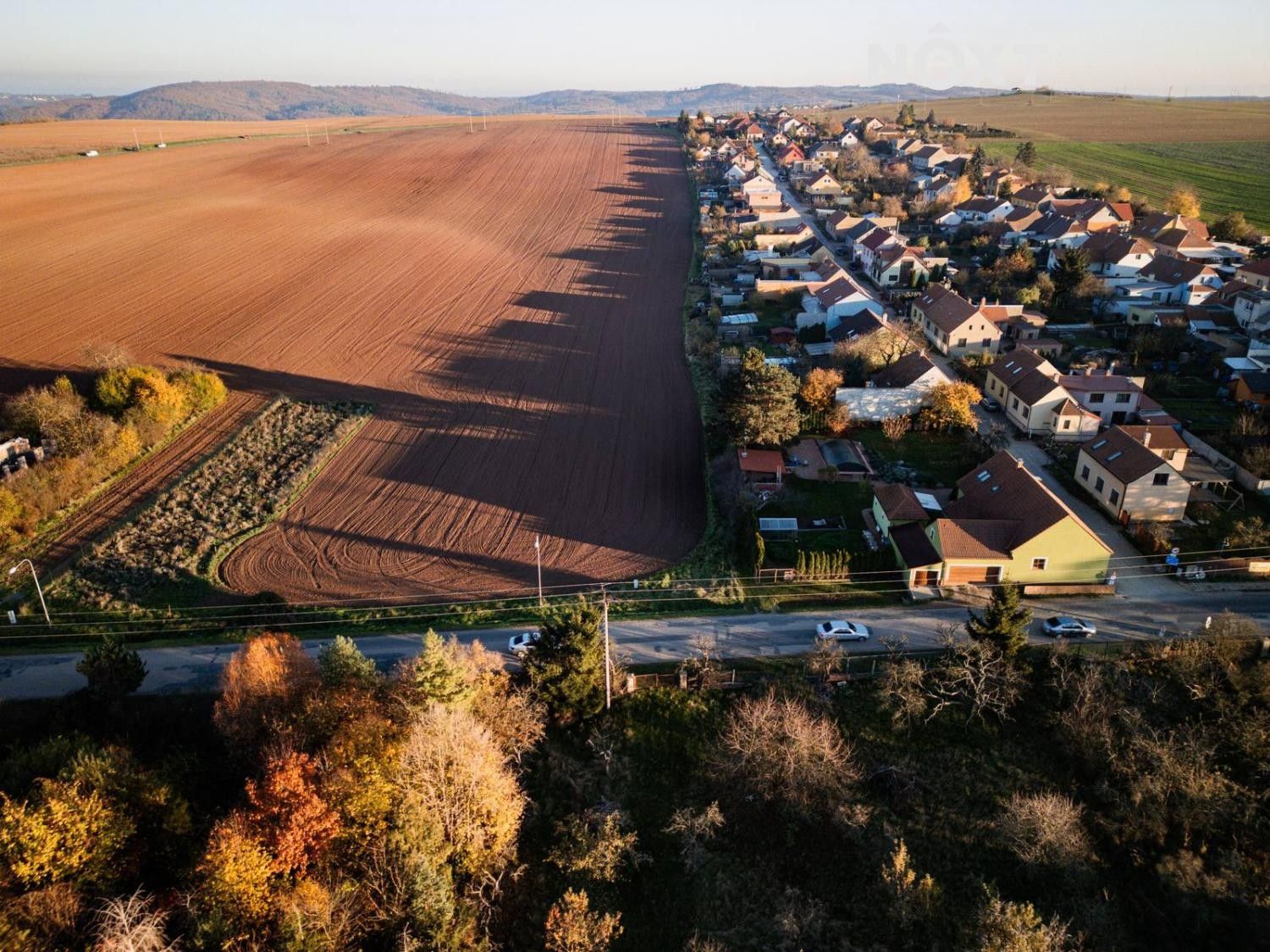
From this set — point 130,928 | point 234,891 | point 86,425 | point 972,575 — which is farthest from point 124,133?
point 972,575

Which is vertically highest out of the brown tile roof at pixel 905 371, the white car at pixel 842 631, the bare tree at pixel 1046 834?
the brown tile roof at pixel 905 371

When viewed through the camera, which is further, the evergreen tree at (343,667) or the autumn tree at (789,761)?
the evergreen tree at (343,667)

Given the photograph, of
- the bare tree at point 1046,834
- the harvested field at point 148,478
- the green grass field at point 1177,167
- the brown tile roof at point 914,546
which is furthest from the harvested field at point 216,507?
the green grass field at point 1177,167

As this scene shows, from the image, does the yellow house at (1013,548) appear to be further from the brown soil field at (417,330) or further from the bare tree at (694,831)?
the bare tree at (694,831)

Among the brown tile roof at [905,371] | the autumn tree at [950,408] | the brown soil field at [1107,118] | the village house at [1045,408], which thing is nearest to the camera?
the autumn tree at [950,408]

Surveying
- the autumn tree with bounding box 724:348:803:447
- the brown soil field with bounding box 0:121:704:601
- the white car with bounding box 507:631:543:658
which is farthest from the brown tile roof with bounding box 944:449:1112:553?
the white car with bounding box 507:631:543:658

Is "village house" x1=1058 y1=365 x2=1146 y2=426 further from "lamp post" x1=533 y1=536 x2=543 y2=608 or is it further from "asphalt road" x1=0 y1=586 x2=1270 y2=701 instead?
"lamp post" x1=533 y1=536 x2=543 y2=608

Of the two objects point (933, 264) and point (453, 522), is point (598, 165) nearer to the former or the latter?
point (933, 264)
